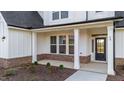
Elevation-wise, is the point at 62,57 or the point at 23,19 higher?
the point at 23,19

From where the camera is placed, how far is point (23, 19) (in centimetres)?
1316

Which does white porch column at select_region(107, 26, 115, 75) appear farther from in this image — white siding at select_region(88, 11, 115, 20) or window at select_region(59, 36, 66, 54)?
window at select_region(59, 36, 66, 54)

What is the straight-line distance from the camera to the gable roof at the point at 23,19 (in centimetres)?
1123

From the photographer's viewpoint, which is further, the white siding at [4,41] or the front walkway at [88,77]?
the white siding at [4,41]

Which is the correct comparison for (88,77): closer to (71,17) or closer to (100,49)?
(100,49)

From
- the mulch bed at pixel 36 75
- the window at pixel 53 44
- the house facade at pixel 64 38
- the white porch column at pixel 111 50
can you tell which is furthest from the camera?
the window at pixel 53 44

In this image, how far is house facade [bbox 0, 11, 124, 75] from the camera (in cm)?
991

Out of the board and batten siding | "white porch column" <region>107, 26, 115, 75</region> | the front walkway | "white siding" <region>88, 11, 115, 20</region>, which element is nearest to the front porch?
the board and batten siding

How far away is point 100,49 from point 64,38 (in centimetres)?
371

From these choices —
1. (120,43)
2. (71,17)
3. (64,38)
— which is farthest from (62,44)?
(120,43)

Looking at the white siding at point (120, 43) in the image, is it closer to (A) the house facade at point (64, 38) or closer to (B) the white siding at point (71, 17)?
(A) the house facade at point (64, 38)

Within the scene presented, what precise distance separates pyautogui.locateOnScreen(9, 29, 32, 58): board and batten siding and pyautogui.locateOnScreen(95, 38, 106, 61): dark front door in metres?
6.48

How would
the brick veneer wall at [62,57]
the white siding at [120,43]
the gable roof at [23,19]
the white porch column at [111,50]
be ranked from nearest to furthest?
the white porch column at [111,50] → the white siding at [120,43] → the gable roof at [23,19] → the brick veneer wall at [62,57]

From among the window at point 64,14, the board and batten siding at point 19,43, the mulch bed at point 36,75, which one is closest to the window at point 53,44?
the window at point 64,14
